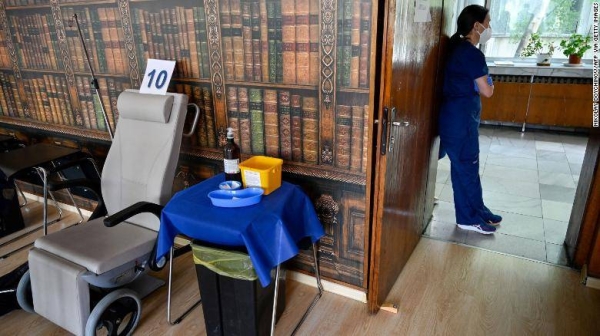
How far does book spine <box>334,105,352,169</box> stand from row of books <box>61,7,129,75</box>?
140 centimetres

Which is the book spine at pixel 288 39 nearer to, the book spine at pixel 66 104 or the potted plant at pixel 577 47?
the book spine at pixel 66 104

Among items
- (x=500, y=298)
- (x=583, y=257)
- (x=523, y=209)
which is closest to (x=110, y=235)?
(x=500, y=298)

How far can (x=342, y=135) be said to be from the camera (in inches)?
74.5

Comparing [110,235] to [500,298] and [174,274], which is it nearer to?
[174,274]

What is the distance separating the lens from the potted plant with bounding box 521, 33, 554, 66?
5.26 metres

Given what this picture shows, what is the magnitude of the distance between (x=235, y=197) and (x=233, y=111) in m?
0.69

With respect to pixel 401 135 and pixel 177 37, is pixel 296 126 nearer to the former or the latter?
pixel 401 135

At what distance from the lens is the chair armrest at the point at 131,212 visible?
1717 mm

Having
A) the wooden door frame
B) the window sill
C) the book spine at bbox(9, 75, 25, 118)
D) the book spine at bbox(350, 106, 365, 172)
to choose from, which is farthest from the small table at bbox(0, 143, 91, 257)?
the window sill

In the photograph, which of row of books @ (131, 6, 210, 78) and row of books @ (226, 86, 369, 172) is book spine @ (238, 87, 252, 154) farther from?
row of books @ (131, 6, 210, 78)

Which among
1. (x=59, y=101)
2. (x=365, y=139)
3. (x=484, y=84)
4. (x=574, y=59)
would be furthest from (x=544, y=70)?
(x=59, y=101)

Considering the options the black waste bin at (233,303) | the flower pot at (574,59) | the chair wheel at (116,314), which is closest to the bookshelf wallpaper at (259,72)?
the black waste bin at (233,303)

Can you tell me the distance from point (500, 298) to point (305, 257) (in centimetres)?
106

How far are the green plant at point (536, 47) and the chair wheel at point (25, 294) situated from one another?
617 centimetres
